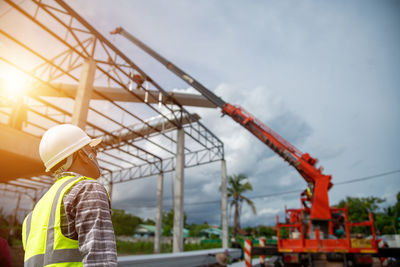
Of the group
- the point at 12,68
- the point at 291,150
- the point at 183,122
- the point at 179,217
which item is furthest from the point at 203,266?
the point at 12,68

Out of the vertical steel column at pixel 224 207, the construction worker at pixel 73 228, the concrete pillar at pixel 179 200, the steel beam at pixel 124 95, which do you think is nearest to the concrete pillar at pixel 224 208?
the vertical steel column at pixel 224 207

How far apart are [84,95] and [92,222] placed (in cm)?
971

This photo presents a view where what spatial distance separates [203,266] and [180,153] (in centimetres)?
735

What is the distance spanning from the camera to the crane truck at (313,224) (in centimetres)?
767

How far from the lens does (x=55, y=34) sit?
33.0 feet

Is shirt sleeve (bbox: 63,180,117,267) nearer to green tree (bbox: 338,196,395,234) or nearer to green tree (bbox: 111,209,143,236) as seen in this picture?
green tree (bbox: 111,209,143,236)

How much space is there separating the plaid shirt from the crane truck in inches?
329

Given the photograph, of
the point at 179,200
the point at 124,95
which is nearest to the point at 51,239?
the point at 124,95

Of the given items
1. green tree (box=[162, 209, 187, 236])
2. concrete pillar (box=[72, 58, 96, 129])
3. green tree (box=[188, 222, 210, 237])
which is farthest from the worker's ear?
green tree (box=[188, 222, 210, 237])

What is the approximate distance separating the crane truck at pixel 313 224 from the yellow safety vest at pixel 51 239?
8.38m

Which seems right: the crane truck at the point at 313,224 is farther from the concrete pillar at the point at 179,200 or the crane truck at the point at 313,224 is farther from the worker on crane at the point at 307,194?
the concrete pillar at the point at 179,200

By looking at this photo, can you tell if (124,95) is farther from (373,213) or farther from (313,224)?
(373,213)

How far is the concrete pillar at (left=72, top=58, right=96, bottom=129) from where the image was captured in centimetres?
924

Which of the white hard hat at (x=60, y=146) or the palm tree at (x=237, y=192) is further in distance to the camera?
the palm tree at (x=237, y=192)
